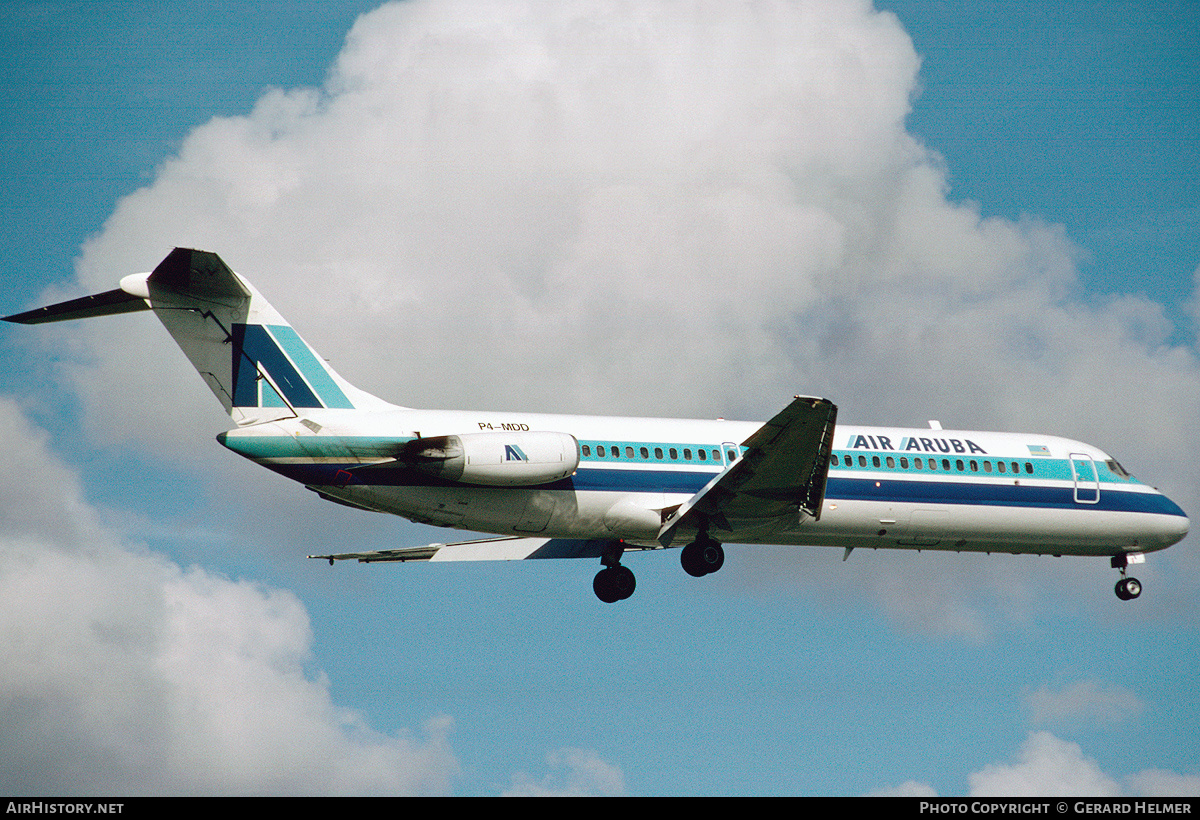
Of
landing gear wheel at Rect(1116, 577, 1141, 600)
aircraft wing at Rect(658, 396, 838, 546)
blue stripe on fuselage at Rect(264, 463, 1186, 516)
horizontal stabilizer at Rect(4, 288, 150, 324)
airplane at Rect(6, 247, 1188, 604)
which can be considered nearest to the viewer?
horizontal stabilizer at Rect(4, 288, 150, 324)

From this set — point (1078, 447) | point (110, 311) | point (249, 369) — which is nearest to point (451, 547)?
point (249, 369)

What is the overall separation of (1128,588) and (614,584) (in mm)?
11820

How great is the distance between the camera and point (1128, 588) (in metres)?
29.4

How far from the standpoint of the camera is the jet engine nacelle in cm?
2244

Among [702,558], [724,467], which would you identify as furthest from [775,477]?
[702,558]

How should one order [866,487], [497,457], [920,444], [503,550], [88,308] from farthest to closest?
[503,550] → [920,444] → [866,487] → [497,457] → [88,308]

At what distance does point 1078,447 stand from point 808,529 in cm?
746

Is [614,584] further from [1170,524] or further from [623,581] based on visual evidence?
[1170,524]

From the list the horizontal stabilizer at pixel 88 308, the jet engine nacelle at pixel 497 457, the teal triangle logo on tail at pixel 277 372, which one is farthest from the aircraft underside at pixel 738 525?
the horizontal stabilizer at pixel 88 308

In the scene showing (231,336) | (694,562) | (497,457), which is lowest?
(694,562)

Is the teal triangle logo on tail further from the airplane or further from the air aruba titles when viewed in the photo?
the air aruba titles

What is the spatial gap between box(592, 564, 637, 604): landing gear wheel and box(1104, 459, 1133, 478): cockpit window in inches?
442

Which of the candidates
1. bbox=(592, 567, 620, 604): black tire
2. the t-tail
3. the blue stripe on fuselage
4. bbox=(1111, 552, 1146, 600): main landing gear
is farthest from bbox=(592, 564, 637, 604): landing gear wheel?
bbox=(1111, 552, 1146, 600): main landing gear
